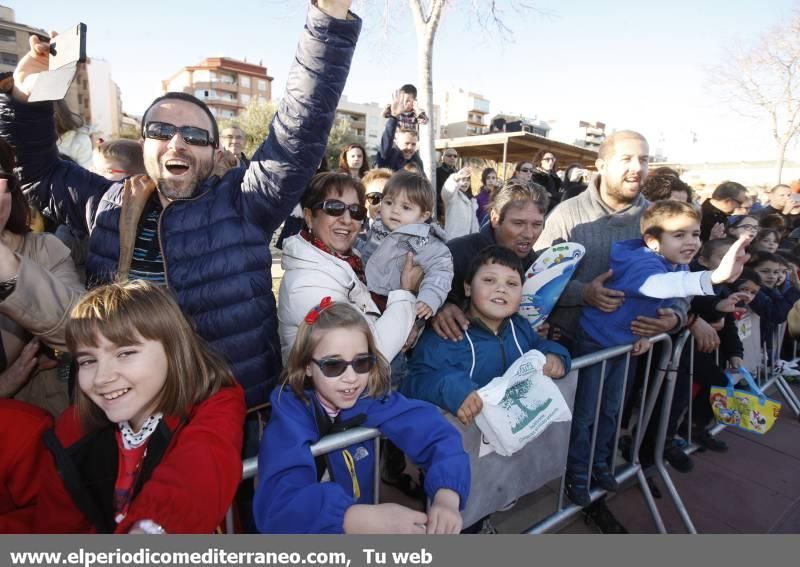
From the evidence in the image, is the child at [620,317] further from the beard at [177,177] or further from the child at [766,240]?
the child at [766,240]

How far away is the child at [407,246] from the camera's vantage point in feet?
7.73

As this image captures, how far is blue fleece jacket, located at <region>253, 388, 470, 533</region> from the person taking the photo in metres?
1.37

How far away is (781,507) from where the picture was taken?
3.19m

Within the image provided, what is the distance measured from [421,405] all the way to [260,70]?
90810 mm

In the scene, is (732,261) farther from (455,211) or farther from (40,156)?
(455,211)

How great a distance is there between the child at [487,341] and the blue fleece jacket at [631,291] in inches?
25.0

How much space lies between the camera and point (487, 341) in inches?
92.2

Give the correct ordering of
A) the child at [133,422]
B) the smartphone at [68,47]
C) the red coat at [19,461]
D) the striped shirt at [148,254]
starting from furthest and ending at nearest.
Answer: the striped shirt at [148,254]
the smartphone at [68,47]
the red coat at [19,461]
the child at [133,422]

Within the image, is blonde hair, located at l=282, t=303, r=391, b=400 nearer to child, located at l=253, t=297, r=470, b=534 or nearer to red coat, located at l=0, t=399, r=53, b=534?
child, located at l=253, t=297, r=470, b=534

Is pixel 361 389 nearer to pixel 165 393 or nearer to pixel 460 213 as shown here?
pixel 165 393

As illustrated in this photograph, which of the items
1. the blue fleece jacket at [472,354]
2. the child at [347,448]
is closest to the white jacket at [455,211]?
the blue fleece jacket at [472,354]

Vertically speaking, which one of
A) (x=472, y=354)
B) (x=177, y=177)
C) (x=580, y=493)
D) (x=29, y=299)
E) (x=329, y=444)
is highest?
(x=177, y=177)

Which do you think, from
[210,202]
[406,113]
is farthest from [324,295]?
[406,113]

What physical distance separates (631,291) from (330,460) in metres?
2.01
